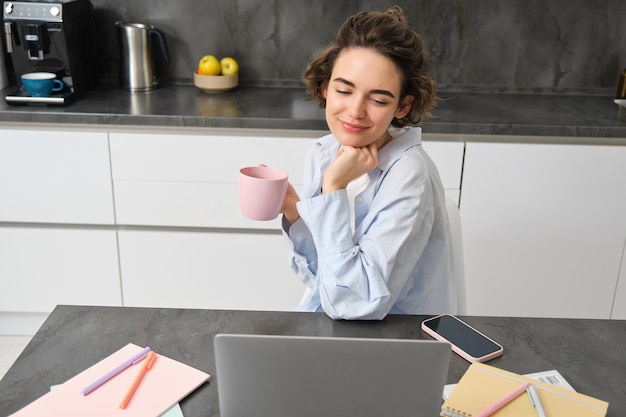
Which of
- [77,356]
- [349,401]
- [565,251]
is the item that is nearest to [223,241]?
[565,251]

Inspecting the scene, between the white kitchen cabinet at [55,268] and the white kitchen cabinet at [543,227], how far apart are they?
1321 millimetres

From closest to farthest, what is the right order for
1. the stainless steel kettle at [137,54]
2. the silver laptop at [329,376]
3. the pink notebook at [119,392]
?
the silver laptop at [329,376], the pink notebook at [119,392], the stainless steel kettle at [137,54]

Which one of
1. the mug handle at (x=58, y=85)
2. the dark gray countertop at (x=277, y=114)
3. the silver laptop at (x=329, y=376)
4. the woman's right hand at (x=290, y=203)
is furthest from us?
the mug handle at (x=58, y=85)

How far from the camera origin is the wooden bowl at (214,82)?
2797mm

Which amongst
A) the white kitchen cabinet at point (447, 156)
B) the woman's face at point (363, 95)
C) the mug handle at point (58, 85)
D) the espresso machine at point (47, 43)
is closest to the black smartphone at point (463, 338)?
the woman's face at point (363, 95)

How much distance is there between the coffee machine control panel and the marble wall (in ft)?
1.45

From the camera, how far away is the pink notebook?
103 centimetres

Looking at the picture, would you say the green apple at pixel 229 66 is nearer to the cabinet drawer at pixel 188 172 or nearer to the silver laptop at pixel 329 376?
the cabinet drawer at pixel 188 172

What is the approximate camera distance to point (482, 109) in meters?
2.67

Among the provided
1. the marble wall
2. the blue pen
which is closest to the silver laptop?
the blue pen

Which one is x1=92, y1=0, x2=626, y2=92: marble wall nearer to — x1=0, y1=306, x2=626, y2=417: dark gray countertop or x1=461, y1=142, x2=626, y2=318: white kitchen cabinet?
x1=461, y1=142, x2=626, y2=318: white kitchen cabinet

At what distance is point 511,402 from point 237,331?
0.47 m

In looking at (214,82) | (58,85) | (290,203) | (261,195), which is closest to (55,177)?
(58,85)

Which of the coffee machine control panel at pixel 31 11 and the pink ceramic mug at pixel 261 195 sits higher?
the coffee machine control panel at pixel 31 11
